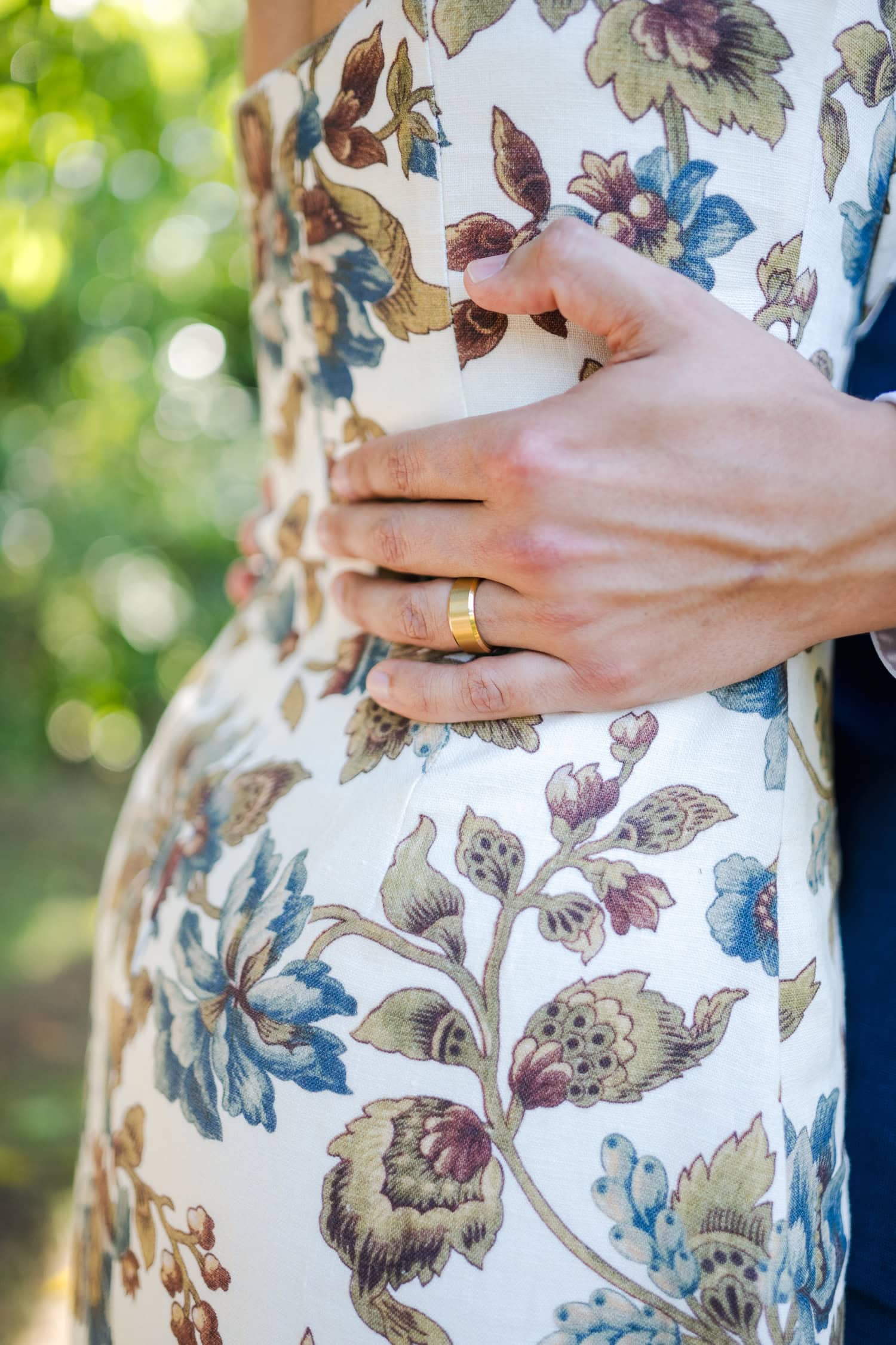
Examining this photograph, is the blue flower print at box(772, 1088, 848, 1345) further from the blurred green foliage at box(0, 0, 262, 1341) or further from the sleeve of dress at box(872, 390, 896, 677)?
the blurred green foliage at box(0, 0, 262, 1341)

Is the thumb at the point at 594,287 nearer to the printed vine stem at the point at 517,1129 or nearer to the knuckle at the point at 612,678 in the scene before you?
the knuckle at the point at 612,678

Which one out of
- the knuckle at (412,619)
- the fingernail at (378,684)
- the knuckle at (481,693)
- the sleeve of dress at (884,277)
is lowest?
the knuckle at (481,693)

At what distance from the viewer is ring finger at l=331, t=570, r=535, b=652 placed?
59 centimetres

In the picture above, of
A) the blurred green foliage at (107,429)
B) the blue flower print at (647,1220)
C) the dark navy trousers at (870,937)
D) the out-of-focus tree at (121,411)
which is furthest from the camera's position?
the out-of-focus tree at (121,411)

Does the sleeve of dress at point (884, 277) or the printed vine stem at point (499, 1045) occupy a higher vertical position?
the sleeve of dress at point (884, 277)

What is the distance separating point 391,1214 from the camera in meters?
Result: 0.52

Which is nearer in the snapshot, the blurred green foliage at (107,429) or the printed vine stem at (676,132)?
the printed vine stem at (676,132)

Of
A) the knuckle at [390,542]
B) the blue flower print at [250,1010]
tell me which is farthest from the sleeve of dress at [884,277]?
the blue flower print at [250,1010]

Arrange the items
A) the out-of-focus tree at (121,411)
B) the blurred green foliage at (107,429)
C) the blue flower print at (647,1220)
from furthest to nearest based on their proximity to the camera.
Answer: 1. the out-of-focus tree at (121,411)
2. the blurred green foliage at (107,429)
3. the blue flower print at (647,1220)

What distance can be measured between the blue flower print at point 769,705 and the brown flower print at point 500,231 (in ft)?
0.76

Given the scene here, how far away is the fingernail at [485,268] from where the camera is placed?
1.81ft

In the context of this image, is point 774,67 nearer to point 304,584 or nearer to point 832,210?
point 832,210

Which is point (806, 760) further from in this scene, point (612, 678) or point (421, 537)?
point (421, 537)

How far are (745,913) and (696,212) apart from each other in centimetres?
39
